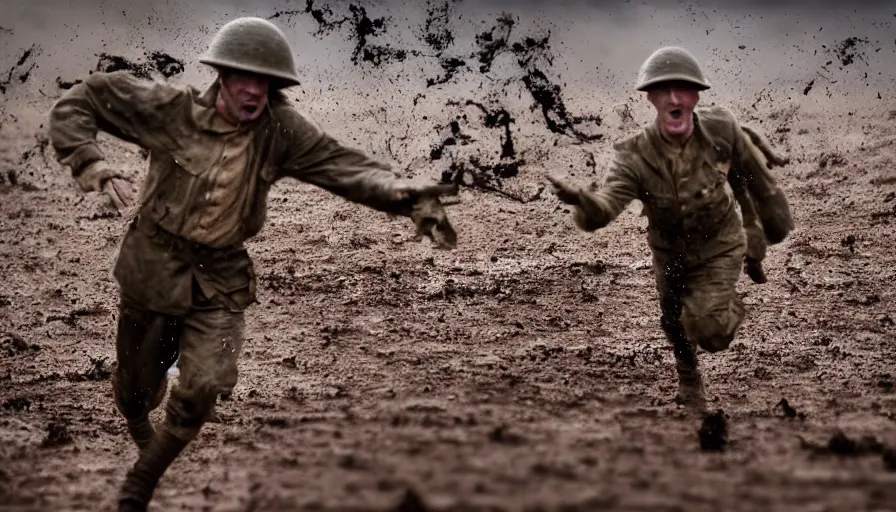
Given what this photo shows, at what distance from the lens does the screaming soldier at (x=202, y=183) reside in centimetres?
411

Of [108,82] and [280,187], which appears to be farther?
[280,187]

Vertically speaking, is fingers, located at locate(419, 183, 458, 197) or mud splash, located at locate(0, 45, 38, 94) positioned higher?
mud splash, located at locate(0, 45, 38, 94)

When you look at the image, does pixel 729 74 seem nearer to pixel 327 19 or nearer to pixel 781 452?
pixel 327 19

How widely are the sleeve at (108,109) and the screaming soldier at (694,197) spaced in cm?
191

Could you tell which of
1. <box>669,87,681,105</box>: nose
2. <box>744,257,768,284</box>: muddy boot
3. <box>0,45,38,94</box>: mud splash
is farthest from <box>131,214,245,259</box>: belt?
<box>0,45,38,94</box>: mud splash

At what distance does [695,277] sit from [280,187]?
15.6 ft

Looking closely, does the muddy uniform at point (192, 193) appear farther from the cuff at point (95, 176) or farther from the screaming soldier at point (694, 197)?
the screaming soldier at point (694, 197)

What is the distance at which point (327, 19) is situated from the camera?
372 inches

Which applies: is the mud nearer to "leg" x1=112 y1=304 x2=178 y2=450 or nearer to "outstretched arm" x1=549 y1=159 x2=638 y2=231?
"leg" x1=112 y1=304 x2=178 y2=450

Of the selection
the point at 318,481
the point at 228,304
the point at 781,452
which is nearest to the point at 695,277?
the point at 781,452

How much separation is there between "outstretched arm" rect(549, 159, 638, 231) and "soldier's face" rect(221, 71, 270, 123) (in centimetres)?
126

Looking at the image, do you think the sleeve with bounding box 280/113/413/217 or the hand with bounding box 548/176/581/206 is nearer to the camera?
the sleeve with bounding box 280/113/413/217

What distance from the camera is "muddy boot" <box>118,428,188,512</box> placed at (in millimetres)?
4105

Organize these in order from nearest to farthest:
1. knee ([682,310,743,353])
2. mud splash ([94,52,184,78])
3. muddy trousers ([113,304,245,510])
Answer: muddy trousers ([113,304,245,510]), knee ([682,310,743,353]), mud splash ([94,52,184,78])
